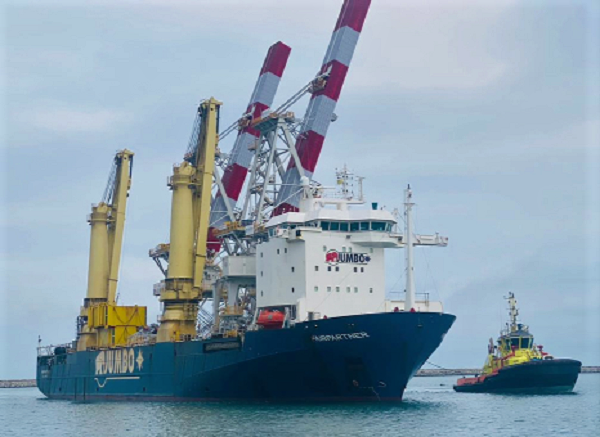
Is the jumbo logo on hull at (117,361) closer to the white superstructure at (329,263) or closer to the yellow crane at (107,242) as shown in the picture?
the yellow crane at (107,242)

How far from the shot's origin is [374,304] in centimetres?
3850

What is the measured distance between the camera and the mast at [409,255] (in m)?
37.4

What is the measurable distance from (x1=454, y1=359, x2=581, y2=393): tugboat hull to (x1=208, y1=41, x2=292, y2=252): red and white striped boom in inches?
726

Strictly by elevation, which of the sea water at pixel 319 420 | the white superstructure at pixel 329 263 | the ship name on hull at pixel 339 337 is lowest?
the sea water at pixel 319 420

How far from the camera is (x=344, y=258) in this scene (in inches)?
1505

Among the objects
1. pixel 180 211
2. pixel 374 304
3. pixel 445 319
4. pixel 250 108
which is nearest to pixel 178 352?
pixel 180 211

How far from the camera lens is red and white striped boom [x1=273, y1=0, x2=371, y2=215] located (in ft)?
146

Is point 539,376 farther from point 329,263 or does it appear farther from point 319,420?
point 319,420

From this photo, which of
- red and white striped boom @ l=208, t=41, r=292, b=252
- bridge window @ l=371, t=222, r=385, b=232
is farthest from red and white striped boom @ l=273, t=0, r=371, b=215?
red and white striped boom @ l=208, t=41, r=292, b=252

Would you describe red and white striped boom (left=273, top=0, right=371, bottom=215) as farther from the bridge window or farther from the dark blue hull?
the dark blue hull

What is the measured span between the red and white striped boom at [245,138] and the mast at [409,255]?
14980mm

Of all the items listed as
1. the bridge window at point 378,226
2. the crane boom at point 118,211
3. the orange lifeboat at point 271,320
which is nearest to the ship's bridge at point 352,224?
the bridge window at point 378,226

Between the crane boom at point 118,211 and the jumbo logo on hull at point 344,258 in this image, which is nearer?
the jumbo logo on hull at point 344,258

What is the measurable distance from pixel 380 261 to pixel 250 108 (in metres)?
18.1
